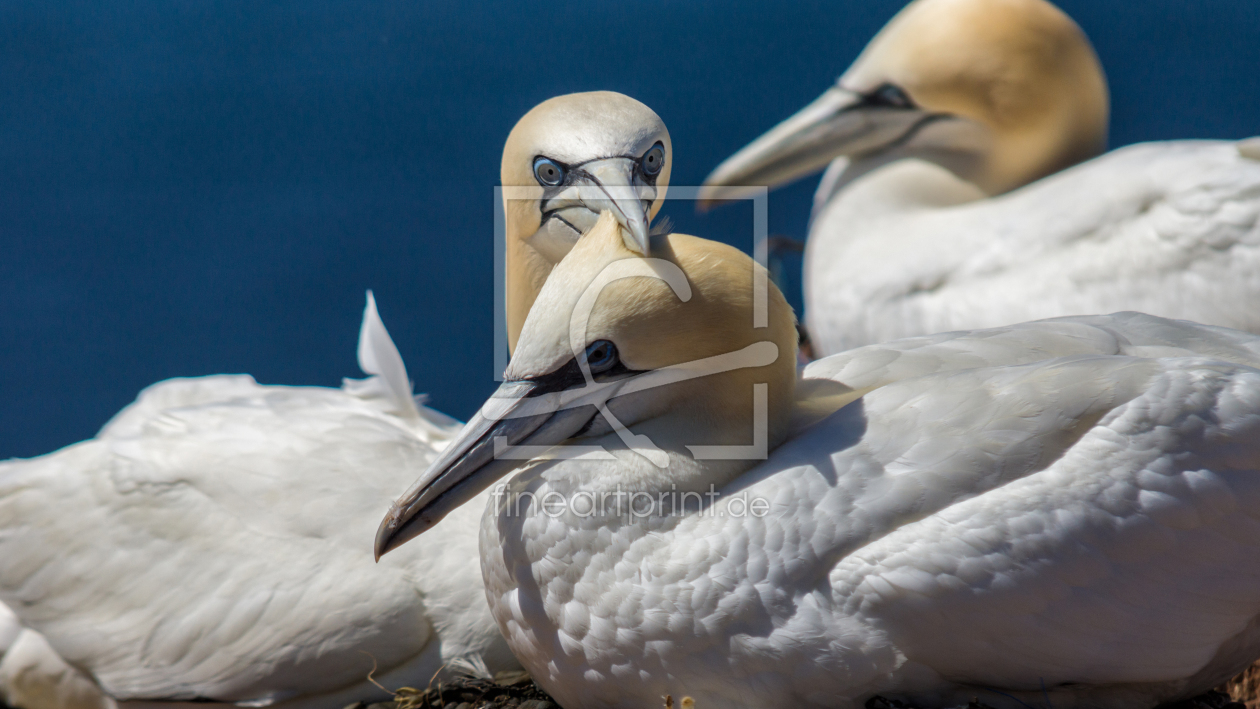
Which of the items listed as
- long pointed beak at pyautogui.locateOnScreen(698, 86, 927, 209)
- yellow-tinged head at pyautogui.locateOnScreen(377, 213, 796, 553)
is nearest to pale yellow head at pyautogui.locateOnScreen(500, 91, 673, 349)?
yellow-tinged head at pyautogui.locateOnScreen(377, 213, 796, 553)

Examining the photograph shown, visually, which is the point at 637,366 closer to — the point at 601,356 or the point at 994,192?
the point at 601,356

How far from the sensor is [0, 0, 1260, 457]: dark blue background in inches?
146

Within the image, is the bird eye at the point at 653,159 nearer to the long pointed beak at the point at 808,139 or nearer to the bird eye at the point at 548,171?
the bird eye at the point at 548,171

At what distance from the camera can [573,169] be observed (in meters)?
2.23

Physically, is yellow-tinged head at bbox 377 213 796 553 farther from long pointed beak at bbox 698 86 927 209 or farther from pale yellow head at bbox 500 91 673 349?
long pointed beak at bbox 698 86 927 209

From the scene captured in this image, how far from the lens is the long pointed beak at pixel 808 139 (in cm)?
364

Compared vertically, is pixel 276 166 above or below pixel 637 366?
above

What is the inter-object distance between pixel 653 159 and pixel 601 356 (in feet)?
2.08

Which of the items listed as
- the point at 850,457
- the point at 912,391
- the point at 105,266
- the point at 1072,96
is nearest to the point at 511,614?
the point at 850,457

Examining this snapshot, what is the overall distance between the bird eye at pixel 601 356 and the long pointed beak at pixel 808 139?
1915 mm

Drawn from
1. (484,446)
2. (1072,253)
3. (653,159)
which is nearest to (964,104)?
(1072,253)

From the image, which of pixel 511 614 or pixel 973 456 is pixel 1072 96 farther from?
pixel 511 614

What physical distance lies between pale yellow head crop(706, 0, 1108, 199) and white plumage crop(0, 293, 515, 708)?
5.59 feet

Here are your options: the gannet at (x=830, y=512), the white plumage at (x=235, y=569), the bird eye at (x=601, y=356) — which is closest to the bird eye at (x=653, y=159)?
the gannet at (x=830, y=512)
